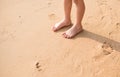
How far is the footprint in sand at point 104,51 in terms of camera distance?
6.84 feet

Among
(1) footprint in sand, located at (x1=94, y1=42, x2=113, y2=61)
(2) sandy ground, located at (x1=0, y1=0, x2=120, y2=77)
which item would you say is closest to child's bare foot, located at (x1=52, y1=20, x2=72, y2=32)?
(2) sandy ground, located at (x1=0, y1=0, x2=120, y2=77)

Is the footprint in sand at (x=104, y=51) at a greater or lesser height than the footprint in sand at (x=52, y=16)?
lesser

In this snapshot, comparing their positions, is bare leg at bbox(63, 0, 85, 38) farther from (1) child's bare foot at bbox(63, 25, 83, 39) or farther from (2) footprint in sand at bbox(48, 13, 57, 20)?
(2) footprint in sand at bbox(48, 13, 57, 20)

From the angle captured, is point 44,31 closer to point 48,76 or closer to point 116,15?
point 48,76

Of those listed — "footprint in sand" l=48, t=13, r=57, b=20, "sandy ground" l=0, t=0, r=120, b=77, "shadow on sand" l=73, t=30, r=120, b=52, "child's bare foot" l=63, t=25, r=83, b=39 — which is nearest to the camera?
"sandy ground" l=0, t=0, r=120, b=77

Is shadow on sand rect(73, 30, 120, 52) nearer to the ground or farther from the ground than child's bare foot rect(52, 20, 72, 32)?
nearer to the ground

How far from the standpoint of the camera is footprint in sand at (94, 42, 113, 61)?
2.08m

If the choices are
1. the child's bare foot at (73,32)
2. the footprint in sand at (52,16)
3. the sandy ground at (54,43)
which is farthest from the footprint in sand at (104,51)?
the footprint in sand at (52,16)

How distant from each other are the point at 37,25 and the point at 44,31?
12 cm

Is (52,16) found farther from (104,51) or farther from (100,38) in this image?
(104,51)

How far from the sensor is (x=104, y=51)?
2125 mm

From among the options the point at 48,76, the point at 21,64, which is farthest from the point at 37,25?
the point at 48,76

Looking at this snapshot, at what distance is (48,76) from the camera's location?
1989mm

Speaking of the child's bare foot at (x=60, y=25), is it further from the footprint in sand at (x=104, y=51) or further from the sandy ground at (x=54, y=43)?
the footprint in sand at (x=104, y=51)
